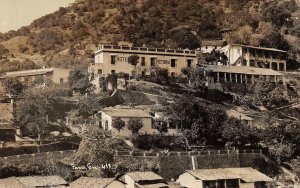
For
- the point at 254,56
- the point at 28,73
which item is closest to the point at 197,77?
the point at 254,56

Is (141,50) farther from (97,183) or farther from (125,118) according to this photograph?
(97,183)

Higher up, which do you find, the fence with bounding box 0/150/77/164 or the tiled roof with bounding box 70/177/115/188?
the fence with bounding box 0/150/77/164

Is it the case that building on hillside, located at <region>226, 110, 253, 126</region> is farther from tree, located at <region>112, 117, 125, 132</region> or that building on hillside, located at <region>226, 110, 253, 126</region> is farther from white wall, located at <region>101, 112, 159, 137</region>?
tree, located at <region>112, 117, 125, 132</region>

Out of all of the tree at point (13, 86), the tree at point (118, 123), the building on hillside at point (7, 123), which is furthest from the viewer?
the tree at point (13, 86)

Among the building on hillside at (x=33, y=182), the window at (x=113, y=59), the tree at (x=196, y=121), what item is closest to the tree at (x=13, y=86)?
the window at (x=113, y=59)

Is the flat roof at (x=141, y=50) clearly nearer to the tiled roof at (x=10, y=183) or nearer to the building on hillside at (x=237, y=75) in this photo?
the building on hillside at (x=237, y=75)

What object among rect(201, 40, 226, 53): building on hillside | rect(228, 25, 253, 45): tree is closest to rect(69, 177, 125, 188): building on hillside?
rect(201, 40, 226, 53): building on hillside
